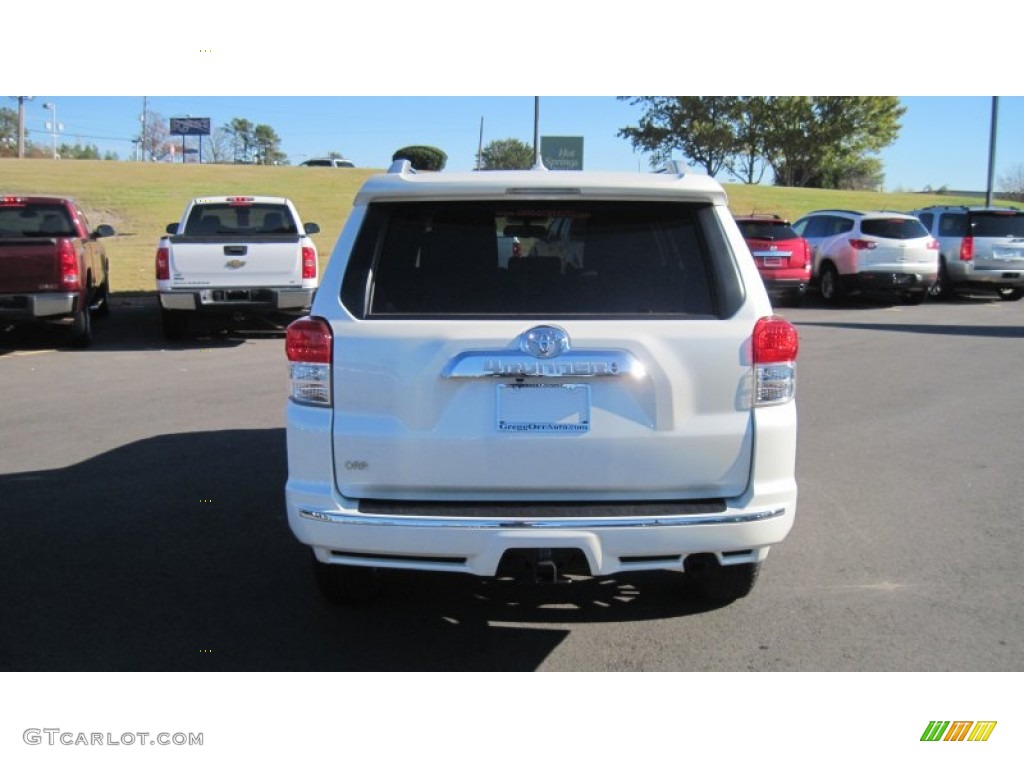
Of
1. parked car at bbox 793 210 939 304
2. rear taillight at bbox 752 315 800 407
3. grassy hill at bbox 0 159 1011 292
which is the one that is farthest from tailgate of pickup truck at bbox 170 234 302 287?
parked car at bbox 793 210 939 304

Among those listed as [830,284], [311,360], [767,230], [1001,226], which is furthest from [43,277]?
[1001,226]

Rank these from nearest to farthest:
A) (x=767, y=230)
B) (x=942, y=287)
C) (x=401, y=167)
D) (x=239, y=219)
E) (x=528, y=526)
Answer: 1. (x=528, y=526)
2. (x=401, y=167)
3. (x=239, y=219)
4. (x=767, y=230)
5. (x=942, y=287)

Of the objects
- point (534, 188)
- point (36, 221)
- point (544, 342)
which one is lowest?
point (544, 342)

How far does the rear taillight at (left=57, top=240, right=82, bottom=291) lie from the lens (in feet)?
40.7

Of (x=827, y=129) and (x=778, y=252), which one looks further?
(x=827, y=129)

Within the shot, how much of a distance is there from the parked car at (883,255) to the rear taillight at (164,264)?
41.3ft

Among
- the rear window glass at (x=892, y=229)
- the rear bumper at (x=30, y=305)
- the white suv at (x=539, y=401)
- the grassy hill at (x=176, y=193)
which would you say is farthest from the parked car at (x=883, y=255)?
the white suv at (x=539, y=401)

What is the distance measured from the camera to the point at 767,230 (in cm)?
1886

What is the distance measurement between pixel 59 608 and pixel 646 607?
2.73 m

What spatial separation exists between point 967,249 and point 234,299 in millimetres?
14975

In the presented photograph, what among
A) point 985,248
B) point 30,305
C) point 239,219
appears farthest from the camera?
point 985,248

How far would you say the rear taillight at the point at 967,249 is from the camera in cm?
2034

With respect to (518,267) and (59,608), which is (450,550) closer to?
(518,267)

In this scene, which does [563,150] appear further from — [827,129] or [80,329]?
[827,129]
